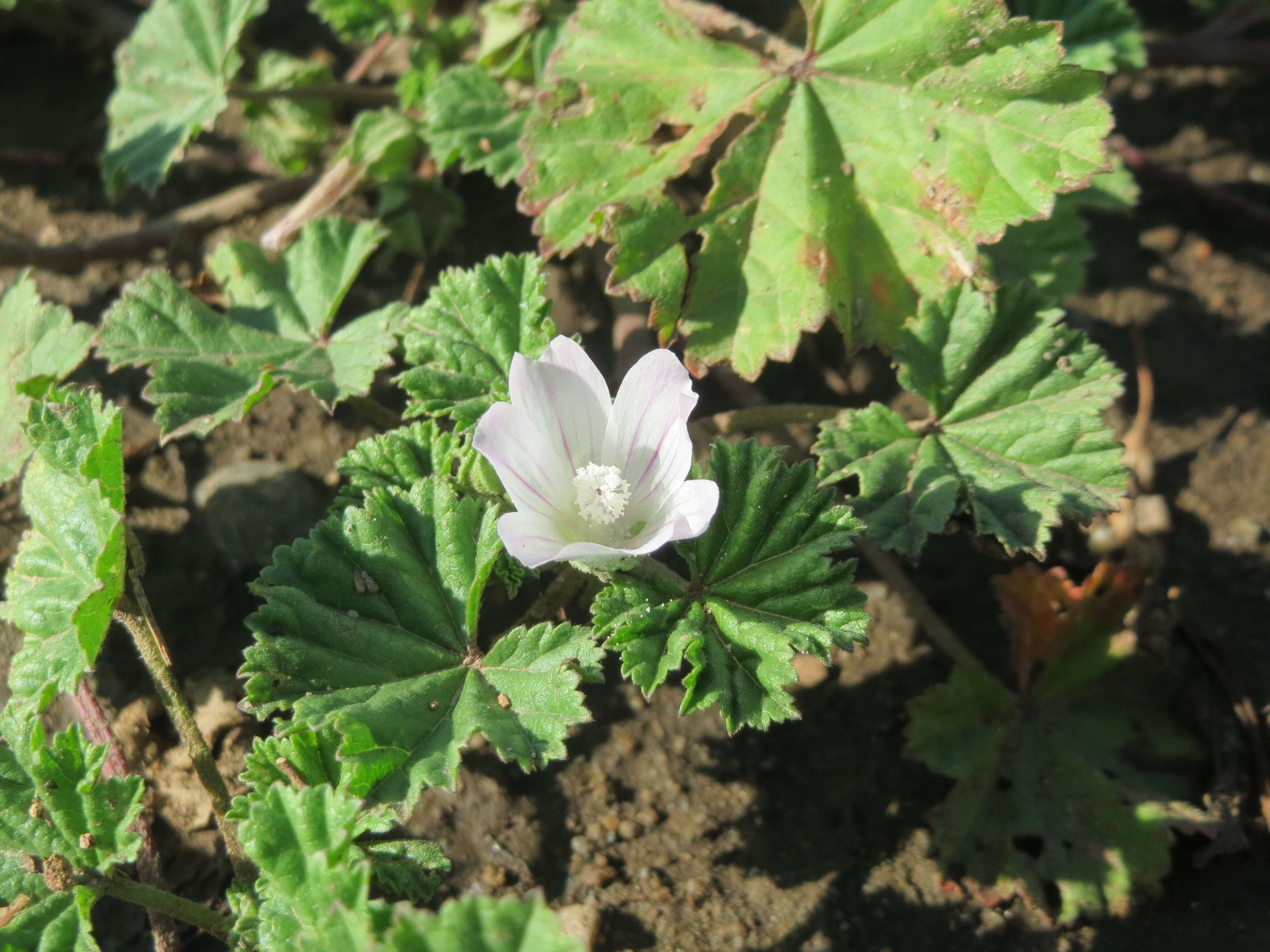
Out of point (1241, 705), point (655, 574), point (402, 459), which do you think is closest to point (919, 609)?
point (1241, 705)

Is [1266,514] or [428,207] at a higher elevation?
[428,207]

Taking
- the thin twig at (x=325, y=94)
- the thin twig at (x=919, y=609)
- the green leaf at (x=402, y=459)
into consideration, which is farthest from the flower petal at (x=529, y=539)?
the thin twig at (x=325, y=94)

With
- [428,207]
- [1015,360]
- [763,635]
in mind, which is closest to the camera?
[763,635]

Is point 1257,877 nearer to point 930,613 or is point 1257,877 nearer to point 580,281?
point 930,613

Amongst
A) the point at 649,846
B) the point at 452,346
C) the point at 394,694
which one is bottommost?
the point at 649,846

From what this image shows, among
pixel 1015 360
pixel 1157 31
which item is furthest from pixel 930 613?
pixel 1157 31

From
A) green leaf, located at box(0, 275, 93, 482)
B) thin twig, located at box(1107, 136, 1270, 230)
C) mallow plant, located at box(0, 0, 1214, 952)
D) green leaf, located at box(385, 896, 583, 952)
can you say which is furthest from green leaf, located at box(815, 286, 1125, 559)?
green leaf, located at box(0, 275, 93, 482)

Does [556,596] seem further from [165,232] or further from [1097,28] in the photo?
[1097,28]
